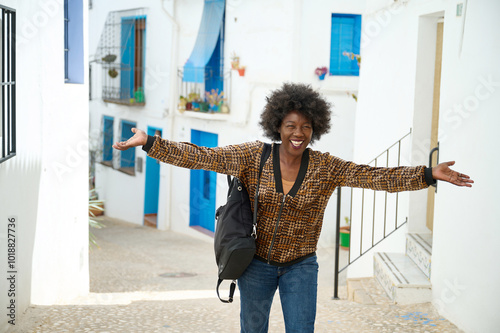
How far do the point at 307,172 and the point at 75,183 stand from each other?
14.1 ft

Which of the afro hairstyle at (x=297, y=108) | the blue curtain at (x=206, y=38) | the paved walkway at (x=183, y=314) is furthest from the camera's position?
the blue curtain at (x=206, y=38)

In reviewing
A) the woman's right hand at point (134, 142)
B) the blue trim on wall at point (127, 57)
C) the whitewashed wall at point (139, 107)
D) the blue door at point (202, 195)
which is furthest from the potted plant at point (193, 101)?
the woman's right hand at point (134, 142)

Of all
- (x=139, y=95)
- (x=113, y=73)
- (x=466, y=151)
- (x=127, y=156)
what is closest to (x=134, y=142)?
(x=466, y=151)

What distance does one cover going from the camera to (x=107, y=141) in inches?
712

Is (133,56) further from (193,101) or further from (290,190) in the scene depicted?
(290,190)

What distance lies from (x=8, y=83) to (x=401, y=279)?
12.7 feet

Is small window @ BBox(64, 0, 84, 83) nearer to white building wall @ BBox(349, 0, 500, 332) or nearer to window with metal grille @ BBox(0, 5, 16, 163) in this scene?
window with metal grille @ BBox(0, 5, 16, 163)

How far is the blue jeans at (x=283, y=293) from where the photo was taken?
126 inches

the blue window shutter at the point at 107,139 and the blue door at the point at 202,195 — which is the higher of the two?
the blue window shutter at the point at 107,139

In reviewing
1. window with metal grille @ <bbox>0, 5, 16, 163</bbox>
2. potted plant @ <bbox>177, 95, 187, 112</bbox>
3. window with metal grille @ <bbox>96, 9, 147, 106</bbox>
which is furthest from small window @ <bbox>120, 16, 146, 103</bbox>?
window with metal grille @ <bbox>0, 5, 16, 163</bbox>

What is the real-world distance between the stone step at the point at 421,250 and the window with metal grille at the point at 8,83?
3.85 meters

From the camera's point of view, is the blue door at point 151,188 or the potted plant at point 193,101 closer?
the potted plant at point 193,101

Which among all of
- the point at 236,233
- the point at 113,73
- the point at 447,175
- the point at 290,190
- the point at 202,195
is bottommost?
the point at 202,195

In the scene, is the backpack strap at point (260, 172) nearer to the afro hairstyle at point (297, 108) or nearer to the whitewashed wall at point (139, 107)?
the afro hairstyle at point (297, 108)
